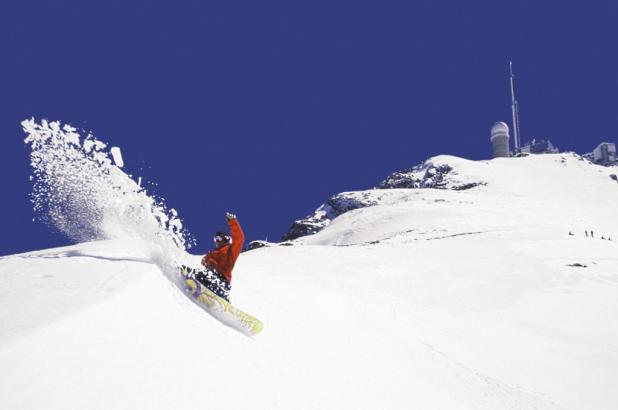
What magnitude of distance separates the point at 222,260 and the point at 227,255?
14cm

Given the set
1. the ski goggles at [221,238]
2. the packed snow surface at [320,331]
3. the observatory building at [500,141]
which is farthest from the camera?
the observatory building at [500,141]

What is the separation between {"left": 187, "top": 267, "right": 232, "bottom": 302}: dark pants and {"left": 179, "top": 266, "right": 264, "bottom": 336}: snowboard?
0.51 m

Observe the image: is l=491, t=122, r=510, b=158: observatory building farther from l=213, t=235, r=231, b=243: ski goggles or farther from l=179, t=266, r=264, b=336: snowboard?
l=179, t=266, r=264, b=336: snowboard

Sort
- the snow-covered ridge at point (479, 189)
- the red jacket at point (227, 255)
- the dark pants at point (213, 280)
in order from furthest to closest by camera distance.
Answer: the snow-covered ridge at point (479, 189) → the red jacket at point (227, 255) → the dark pants at point (213, 280)

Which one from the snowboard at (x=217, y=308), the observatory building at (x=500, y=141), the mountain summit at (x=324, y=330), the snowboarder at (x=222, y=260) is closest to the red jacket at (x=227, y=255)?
the snowboarder at (x=222, y=260)

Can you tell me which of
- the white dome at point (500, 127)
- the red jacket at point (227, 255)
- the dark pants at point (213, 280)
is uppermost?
the red jacket at point (227, 255)

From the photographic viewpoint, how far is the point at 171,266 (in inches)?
351

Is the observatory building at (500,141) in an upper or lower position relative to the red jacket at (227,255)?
lower

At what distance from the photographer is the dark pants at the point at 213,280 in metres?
8.92

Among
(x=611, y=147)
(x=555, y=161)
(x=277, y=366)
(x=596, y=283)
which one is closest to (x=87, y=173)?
(x=277, y=366)

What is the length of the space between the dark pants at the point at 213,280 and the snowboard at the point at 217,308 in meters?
0.51

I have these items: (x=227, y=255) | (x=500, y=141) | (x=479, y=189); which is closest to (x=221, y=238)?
(x=227, y=255)

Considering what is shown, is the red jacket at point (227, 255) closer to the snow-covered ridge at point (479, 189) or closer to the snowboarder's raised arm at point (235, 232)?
the snowboarder's raised arm at point (235, 232)

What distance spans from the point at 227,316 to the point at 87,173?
191 inches
